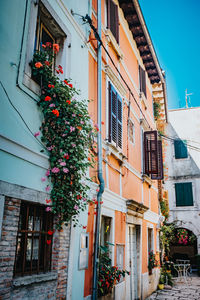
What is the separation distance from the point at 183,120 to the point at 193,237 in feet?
25.9

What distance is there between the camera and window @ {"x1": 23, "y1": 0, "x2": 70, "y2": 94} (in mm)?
4004

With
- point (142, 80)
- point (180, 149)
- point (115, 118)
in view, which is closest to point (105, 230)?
point (115, 118)

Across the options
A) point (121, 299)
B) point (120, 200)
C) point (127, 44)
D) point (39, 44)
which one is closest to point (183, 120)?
point (127, 44)

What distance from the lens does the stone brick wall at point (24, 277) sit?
3.22 m

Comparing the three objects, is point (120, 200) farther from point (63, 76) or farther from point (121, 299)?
point (63, 76)

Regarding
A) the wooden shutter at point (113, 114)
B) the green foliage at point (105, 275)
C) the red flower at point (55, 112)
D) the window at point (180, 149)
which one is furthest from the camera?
the window at point (180, 149)

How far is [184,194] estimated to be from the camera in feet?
58.3

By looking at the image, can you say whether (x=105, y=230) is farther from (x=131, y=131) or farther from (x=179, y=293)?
(x=179, y=293)

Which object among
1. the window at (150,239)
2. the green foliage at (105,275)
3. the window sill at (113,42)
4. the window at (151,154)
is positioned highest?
the window sill at (113,42)

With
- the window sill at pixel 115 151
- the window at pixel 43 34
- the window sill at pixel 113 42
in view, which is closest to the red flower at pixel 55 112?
the window at pixel 43 34

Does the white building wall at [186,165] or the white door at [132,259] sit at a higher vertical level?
the white building wall at [186,165]

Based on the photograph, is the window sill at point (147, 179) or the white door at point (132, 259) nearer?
the white door at point (132, 259)

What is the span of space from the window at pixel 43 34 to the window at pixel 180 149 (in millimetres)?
15072

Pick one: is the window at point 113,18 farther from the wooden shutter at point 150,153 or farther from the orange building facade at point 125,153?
the wooden shutter at point 150,153
